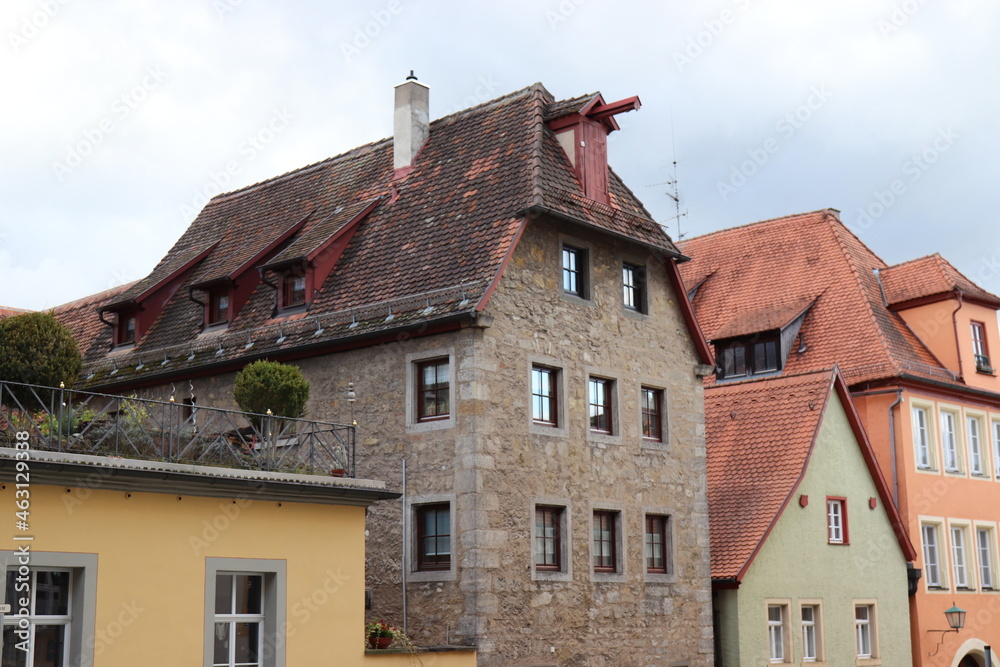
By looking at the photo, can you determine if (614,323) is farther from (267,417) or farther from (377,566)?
(267,417)

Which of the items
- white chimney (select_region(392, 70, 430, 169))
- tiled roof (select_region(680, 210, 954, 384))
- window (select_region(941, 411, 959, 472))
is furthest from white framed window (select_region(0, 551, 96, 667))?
window (select_region(941, 411, 959, 472))

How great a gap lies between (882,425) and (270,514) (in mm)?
18161

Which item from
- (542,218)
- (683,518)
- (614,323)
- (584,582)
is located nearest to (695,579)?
(683,518)

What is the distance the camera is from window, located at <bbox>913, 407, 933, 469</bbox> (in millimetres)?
29469

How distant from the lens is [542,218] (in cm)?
2027

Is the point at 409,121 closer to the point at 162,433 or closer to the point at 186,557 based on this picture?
the point at 162,433

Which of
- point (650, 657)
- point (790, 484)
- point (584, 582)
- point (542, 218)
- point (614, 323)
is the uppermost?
point (542, 218)

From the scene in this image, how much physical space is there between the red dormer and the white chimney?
3023 mm

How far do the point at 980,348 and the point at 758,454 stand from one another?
32.4 feet

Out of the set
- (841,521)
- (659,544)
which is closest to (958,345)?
(841,521)

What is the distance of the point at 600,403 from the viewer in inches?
827

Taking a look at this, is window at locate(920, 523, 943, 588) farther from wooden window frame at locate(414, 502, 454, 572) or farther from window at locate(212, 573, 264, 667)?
window at locate(212, 573, 264, 667)

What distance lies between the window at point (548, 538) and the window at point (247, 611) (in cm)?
511

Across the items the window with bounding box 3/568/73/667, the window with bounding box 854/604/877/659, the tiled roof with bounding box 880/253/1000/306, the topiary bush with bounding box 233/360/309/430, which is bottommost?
the window with bounding box 854/604/877/659
